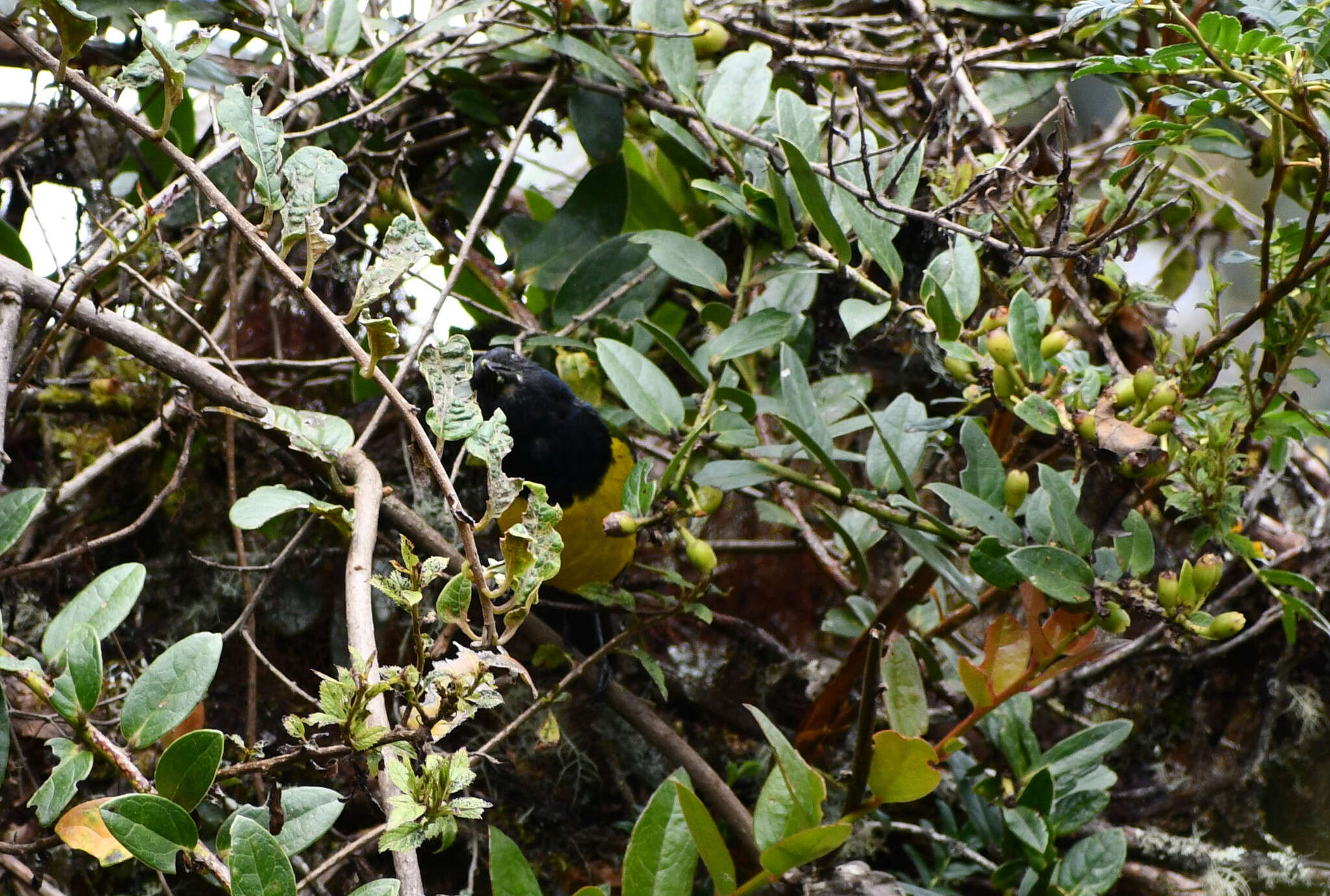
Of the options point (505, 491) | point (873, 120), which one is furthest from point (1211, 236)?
point (505, 491)

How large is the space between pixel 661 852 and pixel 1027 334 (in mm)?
608

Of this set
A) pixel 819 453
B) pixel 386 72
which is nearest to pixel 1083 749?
pixel 819 453

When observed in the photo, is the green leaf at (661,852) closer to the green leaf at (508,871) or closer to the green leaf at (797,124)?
the green leaf at (508,871)

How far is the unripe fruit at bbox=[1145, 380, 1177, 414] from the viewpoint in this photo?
0.98 m

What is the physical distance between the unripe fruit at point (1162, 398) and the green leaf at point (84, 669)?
910mm

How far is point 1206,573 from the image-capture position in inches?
37.7

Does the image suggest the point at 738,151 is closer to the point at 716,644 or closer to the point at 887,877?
the point at 716,644

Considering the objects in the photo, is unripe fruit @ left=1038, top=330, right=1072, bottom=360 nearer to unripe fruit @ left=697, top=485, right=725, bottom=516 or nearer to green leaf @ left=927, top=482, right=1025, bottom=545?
green leaf @ left=927, top=482, right=1025, bottom=545

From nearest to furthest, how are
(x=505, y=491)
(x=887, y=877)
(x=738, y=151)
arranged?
(x=505, y=491) < (x=887, y=877) < (x=738, y=151)

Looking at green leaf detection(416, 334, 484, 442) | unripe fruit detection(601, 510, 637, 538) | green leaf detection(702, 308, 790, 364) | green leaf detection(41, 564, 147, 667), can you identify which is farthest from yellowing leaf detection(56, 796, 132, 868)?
green leaf detection(702, 308, 790, 364)

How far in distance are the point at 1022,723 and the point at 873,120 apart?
937 millimetres

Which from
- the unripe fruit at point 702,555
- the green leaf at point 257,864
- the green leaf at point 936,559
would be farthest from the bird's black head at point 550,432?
the green leaf at point 257,864

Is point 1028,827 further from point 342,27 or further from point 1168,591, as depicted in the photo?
point 342,27

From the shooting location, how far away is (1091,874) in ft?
3.71
